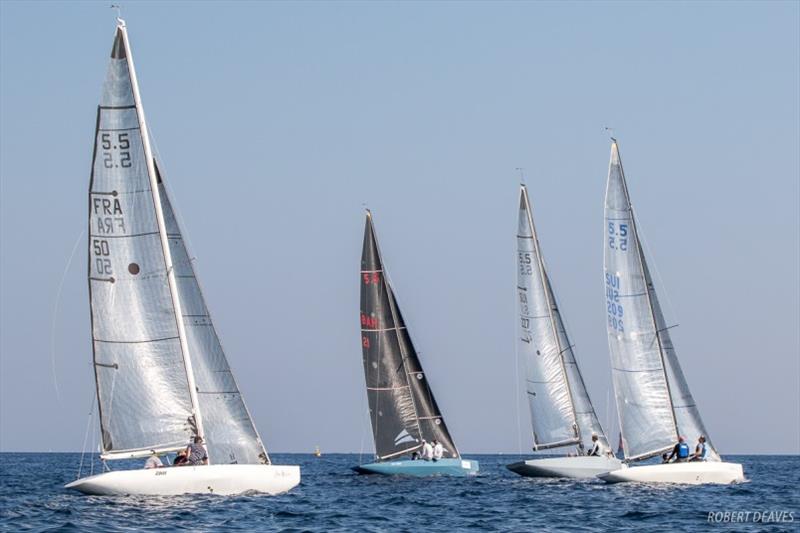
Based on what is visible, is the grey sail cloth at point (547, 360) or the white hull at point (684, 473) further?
the grey sail cloth at point (547, 360)

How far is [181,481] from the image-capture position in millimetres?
34500

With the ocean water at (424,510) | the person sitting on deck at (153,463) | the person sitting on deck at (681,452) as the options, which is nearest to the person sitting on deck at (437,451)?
the ocean water at (424,510)

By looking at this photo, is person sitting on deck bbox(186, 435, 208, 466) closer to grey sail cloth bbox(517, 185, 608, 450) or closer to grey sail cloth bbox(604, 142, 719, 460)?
grey sail cloth bbox(604, 142, 719, 460)

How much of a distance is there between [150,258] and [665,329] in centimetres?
1781

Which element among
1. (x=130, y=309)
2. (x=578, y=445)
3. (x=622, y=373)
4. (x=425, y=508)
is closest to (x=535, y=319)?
(x=578, y=445)

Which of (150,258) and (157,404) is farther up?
(150,258)

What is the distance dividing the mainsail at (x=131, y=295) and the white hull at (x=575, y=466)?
65.1ft

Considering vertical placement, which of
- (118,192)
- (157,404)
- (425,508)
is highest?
(118,192)

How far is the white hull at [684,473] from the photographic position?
41.9 metres

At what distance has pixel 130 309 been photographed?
3600 centimetres

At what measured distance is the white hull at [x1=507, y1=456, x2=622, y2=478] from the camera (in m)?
52.0

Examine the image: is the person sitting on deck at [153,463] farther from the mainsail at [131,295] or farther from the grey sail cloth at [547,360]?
the grey sail cloth at [547,360]

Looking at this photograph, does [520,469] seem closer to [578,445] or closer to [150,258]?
[578,445]

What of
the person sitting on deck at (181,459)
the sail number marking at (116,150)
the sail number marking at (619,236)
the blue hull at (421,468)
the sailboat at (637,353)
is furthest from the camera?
the blue hull at (421,468)
